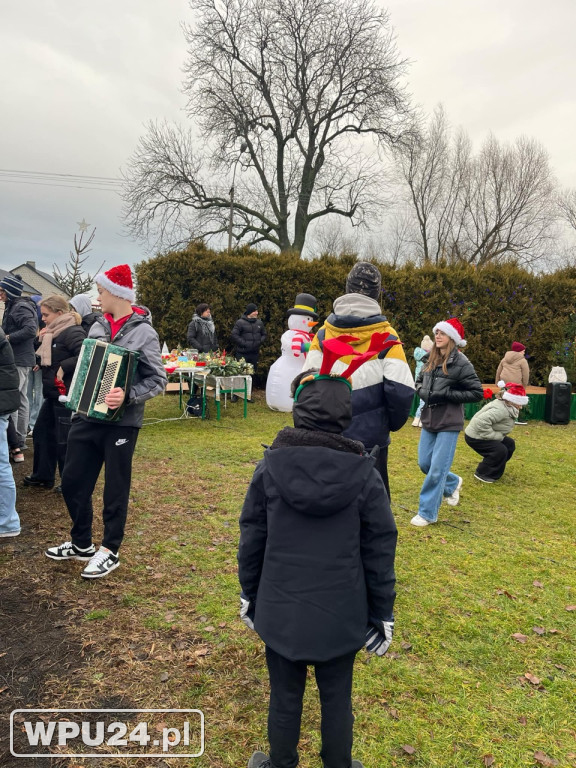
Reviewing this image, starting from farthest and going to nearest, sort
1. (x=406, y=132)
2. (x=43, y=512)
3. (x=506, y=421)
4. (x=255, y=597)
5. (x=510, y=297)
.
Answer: (x=406, y=132) → (x=510, y=297) → (x=506, y=421) → (x=43, y=512) → (x=255, y=597)

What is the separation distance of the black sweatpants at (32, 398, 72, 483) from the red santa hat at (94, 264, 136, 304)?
2201mm

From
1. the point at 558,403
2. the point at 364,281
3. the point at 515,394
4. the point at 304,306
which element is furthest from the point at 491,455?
the point at 558,403

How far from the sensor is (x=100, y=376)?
12.2 ft

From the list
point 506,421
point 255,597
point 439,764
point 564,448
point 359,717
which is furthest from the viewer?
point 564,448

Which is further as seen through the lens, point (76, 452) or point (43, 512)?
point (43, 512)

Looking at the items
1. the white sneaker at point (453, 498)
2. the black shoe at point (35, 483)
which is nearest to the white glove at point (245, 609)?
the black shoe at point (35, 483)

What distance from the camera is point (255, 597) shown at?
2260mm

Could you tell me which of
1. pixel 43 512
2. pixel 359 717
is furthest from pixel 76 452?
pixel 359 717

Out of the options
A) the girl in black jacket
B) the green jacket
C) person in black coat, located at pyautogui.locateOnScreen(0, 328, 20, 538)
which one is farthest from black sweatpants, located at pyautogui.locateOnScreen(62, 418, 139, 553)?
the green jacket

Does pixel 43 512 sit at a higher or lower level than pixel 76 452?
lower

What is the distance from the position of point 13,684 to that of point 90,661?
0.42m

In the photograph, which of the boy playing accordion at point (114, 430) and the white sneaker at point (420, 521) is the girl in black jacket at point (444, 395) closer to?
the white sneaker at point (420, 521)

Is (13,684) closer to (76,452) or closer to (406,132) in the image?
(76,452)

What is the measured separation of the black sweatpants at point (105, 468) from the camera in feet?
12.7
